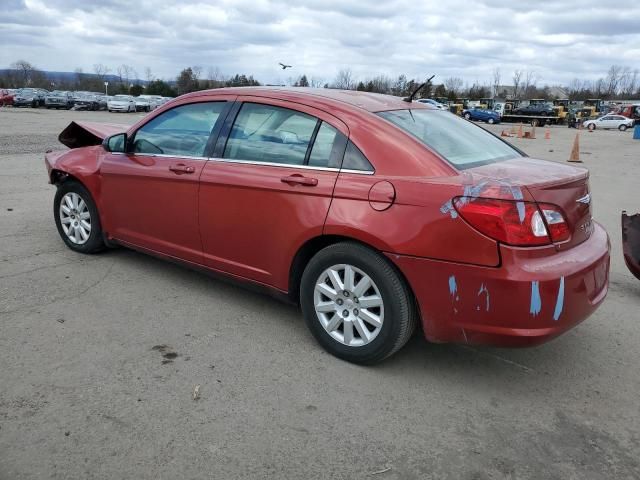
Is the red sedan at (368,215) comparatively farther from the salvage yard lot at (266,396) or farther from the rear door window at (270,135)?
Result: the salvage yard lot at (266,396)

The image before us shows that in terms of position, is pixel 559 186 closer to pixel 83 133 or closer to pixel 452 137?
pixel 452 137

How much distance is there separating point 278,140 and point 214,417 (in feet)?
6.00

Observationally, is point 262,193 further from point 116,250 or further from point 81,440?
point 116,250

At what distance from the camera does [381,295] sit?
3.23 meters

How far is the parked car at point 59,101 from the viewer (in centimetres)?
4572

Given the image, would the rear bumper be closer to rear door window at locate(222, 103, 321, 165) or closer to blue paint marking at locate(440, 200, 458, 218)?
blue paint marking at locate(440, 200, 458, 218)

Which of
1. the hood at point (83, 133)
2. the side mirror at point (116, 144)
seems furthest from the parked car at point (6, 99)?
the side mirror at point (116, 144)

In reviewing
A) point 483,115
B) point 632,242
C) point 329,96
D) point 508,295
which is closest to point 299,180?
point 329,96

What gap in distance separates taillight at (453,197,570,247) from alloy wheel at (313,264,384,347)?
70 centimetres

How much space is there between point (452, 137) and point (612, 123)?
4961 cm

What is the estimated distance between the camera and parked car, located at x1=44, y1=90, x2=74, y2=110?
150 ft

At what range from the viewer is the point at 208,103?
4.27 meters

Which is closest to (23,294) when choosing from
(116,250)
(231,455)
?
(116,250)

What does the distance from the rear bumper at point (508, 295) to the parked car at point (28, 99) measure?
51.0 m
